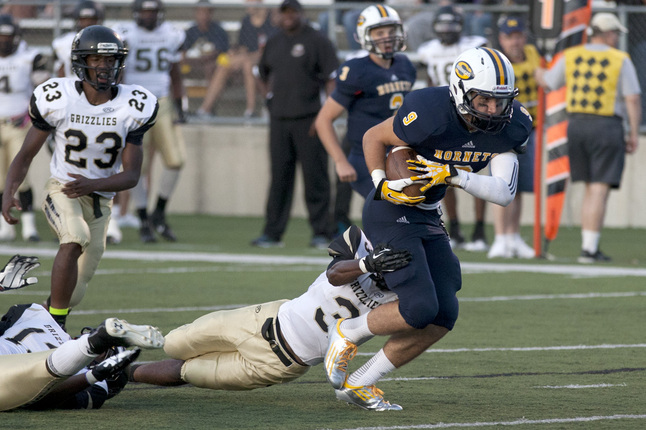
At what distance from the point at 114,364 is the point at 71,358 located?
163mm

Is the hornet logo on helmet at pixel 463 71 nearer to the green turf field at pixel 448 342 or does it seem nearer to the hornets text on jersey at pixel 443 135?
the hornets text on jersey at pixel 443 135

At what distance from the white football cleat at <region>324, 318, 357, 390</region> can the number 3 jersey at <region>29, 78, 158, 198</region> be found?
2.11 m

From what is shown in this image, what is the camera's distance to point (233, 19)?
48.1 ft

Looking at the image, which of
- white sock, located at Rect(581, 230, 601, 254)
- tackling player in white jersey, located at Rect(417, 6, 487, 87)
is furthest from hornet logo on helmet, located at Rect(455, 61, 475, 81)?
tackling player in white jersey, located at Rect(417, 6, 487, 87)

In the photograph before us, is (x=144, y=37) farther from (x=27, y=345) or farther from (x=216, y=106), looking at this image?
(x=27, y=345)

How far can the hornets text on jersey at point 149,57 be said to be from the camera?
1144 centimetres

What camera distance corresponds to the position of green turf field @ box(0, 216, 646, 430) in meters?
4.80

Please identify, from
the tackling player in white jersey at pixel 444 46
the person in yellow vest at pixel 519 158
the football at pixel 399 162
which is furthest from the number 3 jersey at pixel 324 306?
the tackling player in white jersey at pixel 444 46

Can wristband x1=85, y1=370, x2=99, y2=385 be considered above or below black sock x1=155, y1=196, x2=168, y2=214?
above

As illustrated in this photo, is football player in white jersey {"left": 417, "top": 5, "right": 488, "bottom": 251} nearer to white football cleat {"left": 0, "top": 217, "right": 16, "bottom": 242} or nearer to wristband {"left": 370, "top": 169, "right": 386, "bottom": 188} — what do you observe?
white football cleat {"left": 0, "top": 217, "right": 16, "bottom": 242}

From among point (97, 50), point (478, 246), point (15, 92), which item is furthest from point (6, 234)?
point (97, 50)

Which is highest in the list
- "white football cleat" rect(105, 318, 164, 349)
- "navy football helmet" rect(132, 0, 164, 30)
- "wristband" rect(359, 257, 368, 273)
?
"navy football helmet" rect(132, 0, 164, 30)

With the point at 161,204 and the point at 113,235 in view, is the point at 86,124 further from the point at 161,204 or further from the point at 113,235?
the point at 161,204

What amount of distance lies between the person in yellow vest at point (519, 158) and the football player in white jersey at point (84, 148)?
15.0 feet
